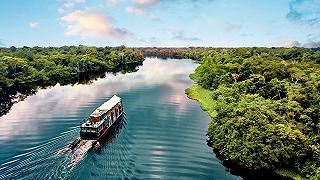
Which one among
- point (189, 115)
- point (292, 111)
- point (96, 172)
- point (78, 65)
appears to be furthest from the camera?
point (78, 65)

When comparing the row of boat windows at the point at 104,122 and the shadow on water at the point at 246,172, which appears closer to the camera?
the shadow on water at the point at 246,172

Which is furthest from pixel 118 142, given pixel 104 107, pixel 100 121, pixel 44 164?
pixel 44 164

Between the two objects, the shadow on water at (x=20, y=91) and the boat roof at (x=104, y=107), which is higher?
the boat roof at (x=104, y=107)

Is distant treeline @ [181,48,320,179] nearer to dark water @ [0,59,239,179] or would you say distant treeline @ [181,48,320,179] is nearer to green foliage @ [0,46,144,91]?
dark water @ [0,59,239,179]

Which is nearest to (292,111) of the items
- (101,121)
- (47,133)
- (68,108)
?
(101,121)

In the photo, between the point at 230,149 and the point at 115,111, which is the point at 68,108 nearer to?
the point at 115,111

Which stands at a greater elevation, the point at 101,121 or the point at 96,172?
the point at 101,121

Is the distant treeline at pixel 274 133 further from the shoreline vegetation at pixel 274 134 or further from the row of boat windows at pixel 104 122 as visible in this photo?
the row of boat windows at pixel 104 122

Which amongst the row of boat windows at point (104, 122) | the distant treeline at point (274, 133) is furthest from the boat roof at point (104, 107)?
the distant treeline at point (274, 133)
